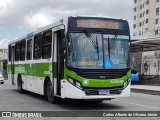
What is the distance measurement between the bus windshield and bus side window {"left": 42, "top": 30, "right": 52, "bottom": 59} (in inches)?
90.9

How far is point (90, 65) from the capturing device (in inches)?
543

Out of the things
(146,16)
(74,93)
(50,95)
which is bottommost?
(50,95)

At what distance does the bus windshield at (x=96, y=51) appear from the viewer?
45.0 feet

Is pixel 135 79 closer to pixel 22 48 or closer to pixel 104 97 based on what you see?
pixel 22 48

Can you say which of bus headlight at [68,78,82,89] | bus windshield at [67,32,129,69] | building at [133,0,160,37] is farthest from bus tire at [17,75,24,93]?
building at [133,0,160,37]

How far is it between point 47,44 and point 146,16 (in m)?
93.8

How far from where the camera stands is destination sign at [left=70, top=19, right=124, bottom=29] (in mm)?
14031

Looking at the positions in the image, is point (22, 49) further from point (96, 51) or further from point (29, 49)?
point (96, 51)

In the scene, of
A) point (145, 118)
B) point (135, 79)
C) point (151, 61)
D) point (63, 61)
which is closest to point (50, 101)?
point (63, 61)

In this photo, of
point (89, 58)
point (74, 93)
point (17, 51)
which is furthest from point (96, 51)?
point (17, 51)

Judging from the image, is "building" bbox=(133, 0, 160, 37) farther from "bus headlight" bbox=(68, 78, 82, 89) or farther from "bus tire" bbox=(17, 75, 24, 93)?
"bus headlight" bbox=(68, 78, 82, 89)

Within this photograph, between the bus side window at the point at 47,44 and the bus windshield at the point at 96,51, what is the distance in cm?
231

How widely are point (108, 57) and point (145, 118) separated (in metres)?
3.14

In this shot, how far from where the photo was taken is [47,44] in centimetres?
1625
